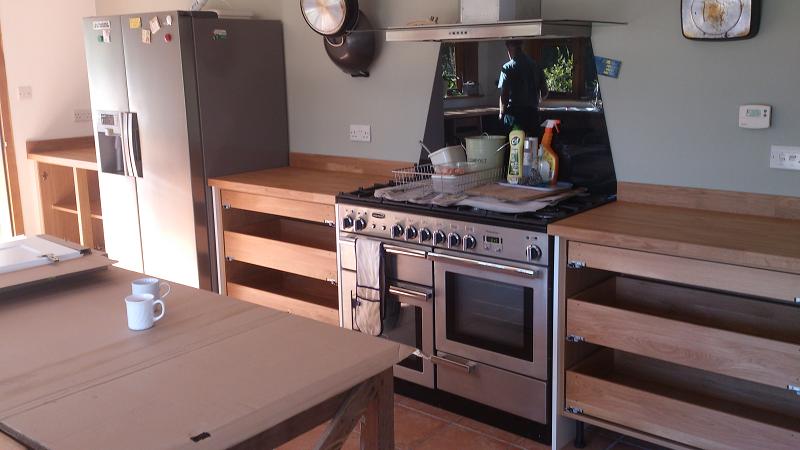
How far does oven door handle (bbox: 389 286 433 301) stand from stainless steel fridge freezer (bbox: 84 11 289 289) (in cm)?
146

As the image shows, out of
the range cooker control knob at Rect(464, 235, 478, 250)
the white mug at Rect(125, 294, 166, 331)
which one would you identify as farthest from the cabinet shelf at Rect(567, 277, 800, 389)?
the white mug at Rect(125, 294, 166, 331)

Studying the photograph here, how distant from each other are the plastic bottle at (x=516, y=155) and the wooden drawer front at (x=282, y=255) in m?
0.96

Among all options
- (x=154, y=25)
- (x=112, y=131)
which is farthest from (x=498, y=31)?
(x=112, y=131)

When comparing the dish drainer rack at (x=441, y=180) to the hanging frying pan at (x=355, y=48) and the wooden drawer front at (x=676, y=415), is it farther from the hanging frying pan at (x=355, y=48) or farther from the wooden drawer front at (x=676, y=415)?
the wooden drawer front at (x=676, y=415)

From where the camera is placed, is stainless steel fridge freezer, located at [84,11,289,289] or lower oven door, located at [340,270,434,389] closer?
lower oven door, located at [340,270,434,389]

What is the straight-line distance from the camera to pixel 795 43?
2.72m

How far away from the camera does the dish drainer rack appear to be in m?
3.33

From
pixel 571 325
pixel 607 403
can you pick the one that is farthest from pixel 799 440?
pixel 571 325

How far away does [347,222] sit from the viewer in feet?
11.5

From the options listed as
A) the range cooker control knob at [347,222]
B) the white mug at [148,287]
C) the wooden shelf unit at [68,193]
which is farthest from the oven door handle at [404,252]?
the wooden shelf unit at [68,193]

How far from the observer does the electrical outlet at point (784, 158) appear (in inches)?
109

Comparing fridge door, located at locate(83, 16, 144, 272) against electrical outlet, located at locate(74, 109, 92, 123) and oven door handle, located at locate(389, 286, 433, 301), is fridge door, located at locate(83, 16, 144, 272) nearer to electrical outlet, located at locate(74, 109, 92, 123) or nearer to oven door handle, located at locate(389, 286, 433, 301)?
electrical outlet, located at locate(74, 109, 92, 123)

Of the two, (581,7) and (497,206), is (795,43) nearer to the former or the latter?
(581,7)

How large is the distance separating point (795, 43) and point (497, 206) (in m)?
1.23
